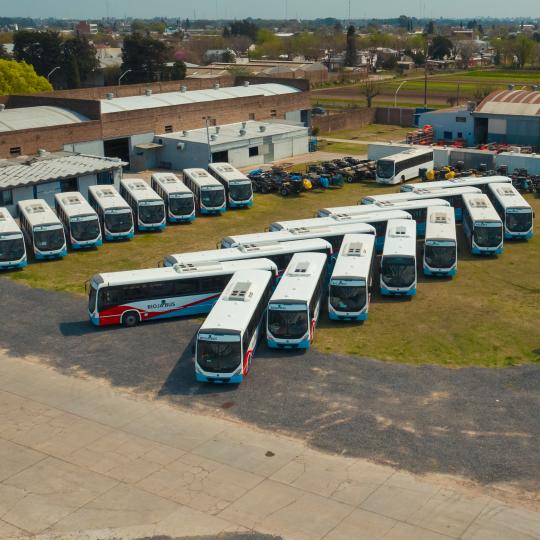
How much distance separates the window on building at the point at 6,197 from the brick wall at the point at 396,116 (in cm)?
5661

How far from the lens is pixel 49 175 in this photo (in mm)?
54344

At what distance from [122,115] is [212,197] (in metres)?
19.1

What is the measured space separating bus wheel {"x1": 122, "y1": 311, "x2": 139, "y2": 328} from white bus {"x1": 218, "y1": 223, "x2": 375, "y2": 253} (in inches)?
281

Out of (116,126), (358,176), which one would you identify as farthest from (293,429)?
(116,126)

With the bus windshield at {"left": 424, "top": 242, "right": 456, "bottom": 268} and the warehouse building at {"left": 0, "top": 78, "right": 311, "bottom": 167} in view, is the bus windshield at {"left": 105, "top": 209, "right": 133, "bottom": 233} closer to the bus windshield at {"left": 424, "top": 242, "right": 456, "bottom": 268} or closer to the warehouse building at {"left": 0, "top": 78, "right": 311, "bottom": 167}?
the bus windshield at {"left": 424, "top": 242, "right": 456, "bottom": 268}

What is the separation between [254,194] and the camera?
61750 millimetres

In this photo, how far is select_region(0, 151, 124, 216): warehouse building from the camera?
51844mm

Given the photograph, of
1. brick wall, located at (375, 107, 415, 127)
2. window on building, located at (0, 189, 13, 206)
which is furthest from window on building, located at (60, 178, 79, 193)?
brick wall, located at (375, 107, 415, 127)

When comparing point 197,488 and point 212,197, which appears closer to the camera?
point 197,488

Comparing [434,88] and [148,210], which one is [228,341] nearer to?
[148,210]

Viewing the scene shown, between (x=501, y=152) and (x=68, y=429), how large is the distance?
2087 inches

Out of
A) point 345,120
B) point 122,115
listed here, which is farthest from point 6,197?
point 345,120

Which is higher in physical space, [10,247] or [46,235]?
[46,235]

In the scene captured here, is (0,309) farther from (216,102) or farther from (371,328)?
(216,102)
